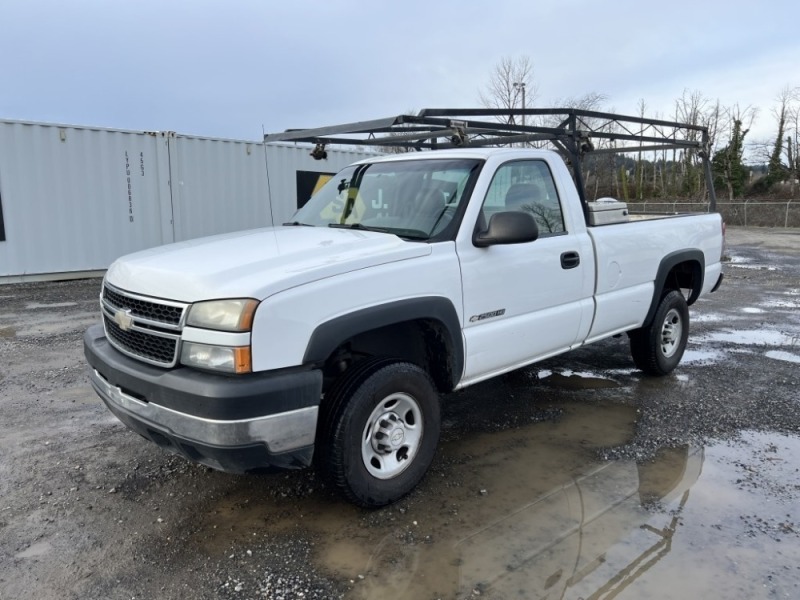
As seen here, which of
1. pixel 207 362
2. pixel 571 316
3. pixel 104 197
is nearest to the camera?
pixel 207 362

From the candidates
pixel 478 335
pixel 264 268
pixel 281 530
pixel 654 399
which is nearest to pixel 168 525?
pixel 281 530

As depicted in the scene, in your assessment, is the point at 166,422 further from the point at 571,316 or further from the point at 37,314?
the point at 37,314

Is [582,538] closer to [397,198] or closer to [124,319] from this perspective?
[397,198]

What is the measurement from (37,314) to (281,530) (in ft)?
24.1

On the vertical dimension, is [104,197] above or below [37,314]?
above

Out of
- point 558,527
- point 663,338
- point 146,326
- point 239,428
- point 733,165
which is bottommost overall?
point 558,527

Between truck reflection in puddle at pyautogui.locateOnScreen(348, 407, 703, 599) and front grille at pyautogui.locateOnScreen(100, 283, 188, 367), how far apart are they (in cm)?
142

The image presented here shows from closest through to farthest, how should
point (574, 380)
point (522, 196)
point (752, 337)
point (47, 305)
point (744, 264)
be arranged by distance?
point (522, 196) → point (574, 380) → point (752, 337) → point (47, 305) → point (744, 264)

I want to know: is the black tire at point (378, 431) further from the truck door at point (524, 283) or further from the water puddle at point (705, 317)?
the water puddle at point (705, 317)

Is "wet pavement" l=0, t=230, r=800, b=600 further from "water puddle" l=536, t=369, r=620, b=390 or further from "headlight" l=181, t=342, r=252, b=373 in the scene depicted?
"headlight" l=181, t=342, r=252, b=373

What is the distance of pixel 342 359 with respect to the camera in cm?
334

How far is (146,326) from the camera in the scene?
3.04 m

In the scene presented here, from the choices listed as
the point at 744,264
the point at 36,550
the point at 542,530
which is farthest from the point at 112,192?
the point at 744,264

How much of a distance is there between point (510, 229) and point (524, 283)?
1.83ft
